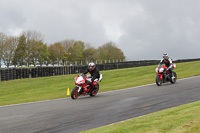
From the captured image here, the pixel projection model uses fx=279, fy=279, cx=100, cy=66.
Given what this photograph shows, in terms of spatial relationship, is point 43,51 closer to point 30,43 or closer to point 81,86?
point 30,43

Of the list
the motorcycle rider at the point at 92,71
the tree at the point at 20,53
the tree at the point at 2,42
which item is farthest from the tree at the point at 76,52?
the motorcycle rider at the point at 92,71

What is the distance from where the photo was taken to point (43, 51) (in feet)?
274

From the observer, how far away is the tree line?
7625 centimetres

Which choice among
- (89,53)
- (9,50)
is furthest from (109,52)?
(9,50)

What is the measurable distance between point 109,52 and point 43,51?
1742 inches

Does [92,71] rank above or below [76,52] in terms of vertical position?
below

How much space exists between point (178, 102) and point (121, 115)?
2.83m

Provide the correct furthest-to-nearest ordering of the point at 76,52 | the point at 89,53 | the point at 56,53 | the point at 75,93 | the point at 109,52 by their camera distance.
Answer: the point at 109,52
the point at 89,53
the point at 76,52
the point at 56,53
the point at 75,93

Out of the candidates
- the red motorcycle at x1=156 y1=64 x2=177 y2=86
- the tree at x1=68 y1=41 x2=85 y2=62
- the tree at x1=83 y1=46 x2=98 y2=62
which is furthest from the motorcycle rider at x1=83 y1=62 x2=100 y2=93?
the tree at x1=83 y1=46 x2=98 y2=62

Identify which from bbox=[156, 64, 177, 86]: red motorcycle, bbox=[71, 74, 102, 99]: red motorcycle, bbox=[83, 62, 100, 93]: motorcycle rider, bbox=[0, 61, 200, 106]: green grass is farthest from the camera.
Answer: bbox=[156, 64, 177, 86]: red motorcycle

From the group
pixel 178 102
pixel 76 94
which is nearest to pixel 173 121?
pixel 178 102

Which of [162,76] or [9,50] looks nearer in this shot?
[162,76]

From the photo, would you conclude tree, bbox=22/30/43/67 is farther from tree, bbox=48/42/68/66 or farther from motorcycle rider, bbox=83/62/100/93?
motorcycle rider, bbox=83/62/100/93

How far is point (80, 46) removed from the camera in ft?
378
